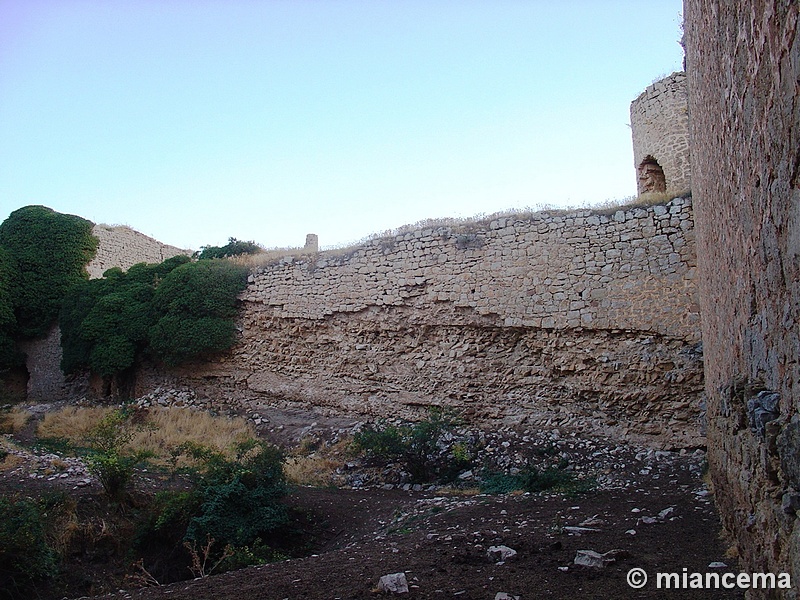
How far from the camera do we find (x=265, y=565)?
588cm

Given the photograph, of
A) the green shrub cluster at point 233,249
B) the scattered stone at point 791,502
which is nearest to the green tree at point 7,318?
the green shrub cluster at point 233,249

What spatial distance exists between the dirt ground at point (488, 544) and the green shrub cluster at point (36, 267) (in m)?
13.4

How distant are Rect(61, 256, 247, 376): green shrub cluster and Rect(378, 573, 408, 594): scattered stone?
12.2 metres

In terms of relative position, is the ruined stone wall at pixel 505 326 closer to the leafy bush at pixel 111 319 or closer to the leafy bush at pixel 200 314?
the leafy bush at pixel 200 314

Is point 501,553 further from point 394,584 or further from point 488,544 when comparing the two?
point 394,584

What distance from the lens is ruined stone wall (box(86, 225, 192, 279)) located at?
2245 centimetres

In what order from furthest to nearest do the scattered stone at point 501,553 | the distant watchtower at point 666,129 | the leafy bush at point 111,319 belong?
the leafy bush at point 111,319, the distant watchtower at point 666,129, the scattered stone at point 501,553

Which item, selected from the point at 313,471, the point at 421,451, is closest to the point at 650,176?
the point at 421,451

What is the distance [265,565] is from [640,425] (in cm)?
713

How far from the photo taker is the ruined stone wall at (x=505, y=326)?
10570mm

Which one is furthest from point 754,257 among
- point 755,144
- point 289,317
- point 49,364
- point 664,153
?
point 49,364

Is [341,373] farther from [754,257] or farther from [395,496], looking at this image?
[754,257]

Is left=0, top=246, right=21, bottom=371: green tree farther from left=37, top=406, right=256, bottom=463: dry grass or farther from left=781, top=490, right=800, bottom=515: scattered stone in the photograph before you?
left=781, top=490, right=800, bottom=515: scattered stone

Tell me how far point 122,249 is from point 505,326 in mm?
16948
